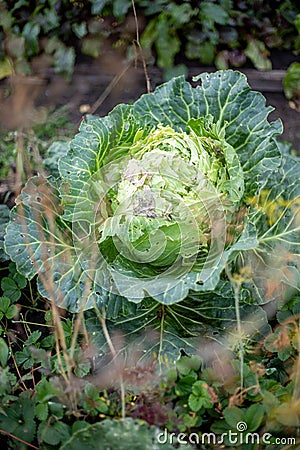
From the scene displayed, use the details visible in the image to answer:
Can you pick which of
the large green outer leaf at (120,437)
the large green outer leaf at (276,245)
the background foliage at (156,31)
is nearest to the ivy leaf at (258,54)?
the background foliage at (156,31)


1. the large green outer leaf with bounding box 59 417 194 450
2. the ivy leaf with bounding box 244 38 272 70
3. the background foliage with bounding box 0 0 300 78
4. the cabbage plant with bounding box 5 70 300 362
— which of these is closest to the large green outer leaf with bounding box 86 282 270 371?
the cabbage plant with bounding box 5 70 300 362

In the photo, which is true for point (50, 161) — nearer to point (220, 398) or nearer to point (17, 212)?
point (17, 212)

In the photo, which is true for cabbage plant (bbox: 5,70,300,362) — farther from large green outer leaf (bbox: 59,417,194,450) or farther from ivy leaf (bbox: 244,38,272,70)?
ivy leaf (bbox: 244,38,272,70)

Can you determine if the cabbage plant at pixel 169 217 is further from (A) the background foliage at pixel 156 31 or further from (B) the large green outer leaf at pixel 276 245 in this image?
(A) the background foliage at pixel 156 31

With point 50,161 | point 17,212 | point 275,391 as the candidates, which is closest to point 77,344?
point 17,212

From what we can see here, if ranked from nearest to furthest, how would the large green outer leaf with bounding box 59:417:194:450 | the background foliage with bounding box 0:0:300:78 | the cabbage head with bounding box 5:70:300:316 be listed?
the large green outer leaf with bounding box 59:417:194:450 < the cabbage head with bounding box 5:70:300:316 < the background foliage with bounding box 0:0:300:78

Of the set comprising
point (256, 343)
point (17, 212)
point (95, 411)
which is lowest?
point (256, 343)

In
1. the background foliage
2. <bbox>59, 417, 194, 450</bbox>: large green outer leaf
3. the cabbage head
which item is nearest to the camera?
<bbox>59, 417, 194, 450</bbox>: large green outer leaf

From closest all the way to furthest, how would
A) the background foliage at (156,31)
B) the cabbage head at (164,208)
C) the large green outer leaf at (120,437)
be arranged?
the large green outer leaf at (120,437) < the cabbage head at (164,208) < the background foliage at (156,31)
